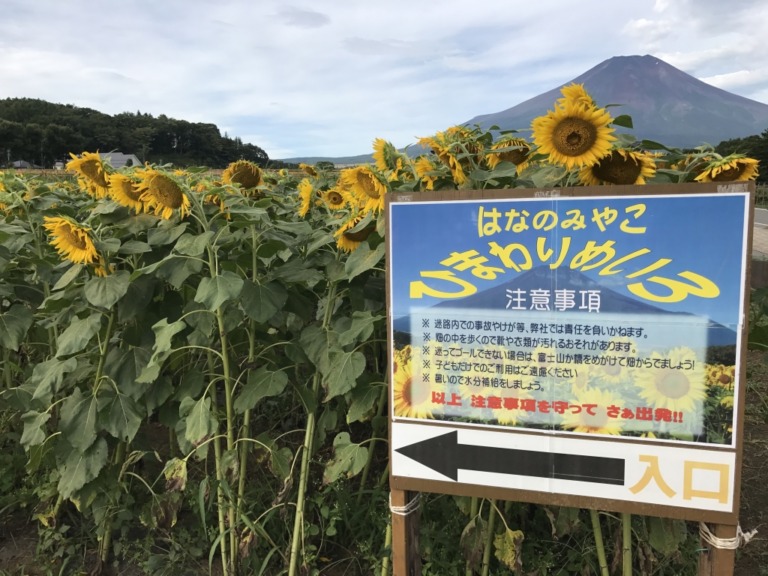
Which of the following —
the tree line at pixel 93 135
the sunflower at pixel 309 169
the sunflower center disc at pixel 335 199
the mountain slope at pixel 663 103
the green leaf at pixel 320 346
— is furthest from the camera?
the mountain slope at pixel 663 103

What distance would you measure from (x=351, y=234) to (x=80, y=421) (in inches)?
43.9

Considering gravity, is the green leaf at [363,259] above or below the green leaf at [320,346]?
above

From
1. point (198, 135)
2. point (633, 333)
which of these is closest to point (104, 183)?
point (633, 333)

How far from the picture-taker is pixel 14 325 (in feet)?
7.40

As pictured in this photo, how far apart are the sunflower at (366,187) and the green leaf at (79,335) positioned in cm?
93

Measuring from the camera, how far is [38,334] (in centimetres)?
272

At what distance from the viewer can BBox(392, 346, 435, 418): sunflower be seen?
159 centimetres

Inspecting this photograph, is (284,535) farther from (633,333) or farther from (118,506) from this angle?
(633,333)

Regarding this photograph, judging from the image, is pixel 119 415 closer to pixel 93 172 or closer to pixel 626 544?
pixel 93 172

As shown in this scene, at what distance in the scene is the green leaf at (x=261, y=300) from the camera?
1729mm

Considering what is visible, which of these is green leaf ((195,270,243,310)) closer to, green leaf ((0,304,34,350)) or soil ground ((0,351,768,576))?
green leaf ((0,304,34,350))

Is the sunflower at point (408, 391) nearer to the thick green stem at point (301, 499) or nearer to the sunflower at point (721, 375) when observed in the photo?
the thick green stem at point (301, 499)

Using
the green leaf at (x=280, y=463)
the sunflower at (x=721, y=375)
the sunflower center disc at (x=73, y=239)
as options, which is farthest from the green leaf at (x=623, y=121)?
the sunflower center disc at (x=73, y=239)

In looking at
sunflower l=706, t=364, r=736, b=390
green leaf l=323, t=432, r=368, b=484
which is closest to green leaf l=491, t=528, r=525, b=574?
green leaf l=323, t=432, r=368, b=484
